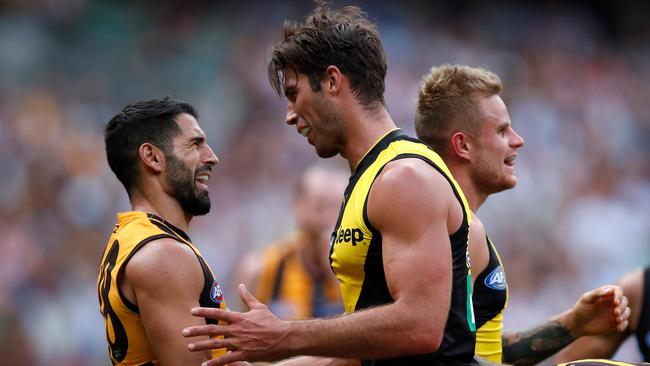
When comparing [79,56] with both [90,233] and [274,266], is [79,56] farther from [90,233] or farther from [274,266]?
[274,266]

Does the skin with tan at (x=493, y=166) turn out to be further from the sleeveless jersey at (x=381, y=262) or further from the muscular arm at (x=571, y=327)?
the sleeveless jersey at (x=381, y=262)

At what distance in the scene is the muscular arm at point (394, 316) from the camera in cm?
388

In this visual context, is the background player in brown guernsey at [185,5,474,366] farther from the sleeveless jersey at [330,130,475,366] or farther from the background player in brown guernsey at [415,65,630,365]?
the background player in brown guernsey at [415,65,630,365]

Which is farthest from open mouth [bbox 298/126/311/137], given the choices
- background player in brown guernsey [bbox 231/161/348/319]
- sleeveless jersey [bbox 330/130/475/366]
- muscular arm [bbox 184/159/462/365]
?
background player in brown guernsey [bbox 231/161/348/319]

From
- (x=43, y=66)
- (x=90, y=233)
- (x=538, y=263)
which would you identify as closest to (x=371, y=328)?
(x=90, y=233)

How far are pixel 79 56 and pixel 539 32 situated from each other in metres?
7.63

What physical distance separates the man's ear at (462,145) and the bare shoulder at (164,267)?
158 cm

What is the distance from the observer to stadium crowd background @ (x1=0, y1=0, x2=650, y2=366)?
12.2m

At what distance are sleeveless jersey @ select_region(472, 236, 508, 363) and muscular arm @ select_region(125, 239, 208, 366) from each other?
1372 mm

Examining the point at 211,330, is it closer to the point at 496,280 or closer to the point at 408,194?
the point at 408,194

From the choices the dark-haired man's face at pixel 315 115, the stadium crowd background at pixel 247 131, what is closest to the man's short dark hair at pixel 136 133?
the dark-haired man's face at pixel 315 115

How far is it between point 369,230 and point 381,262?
15 centimetres

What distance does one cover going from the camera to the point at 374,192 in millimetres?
4078

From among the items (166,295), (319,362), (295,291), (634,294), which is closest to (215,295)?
(166,295)
